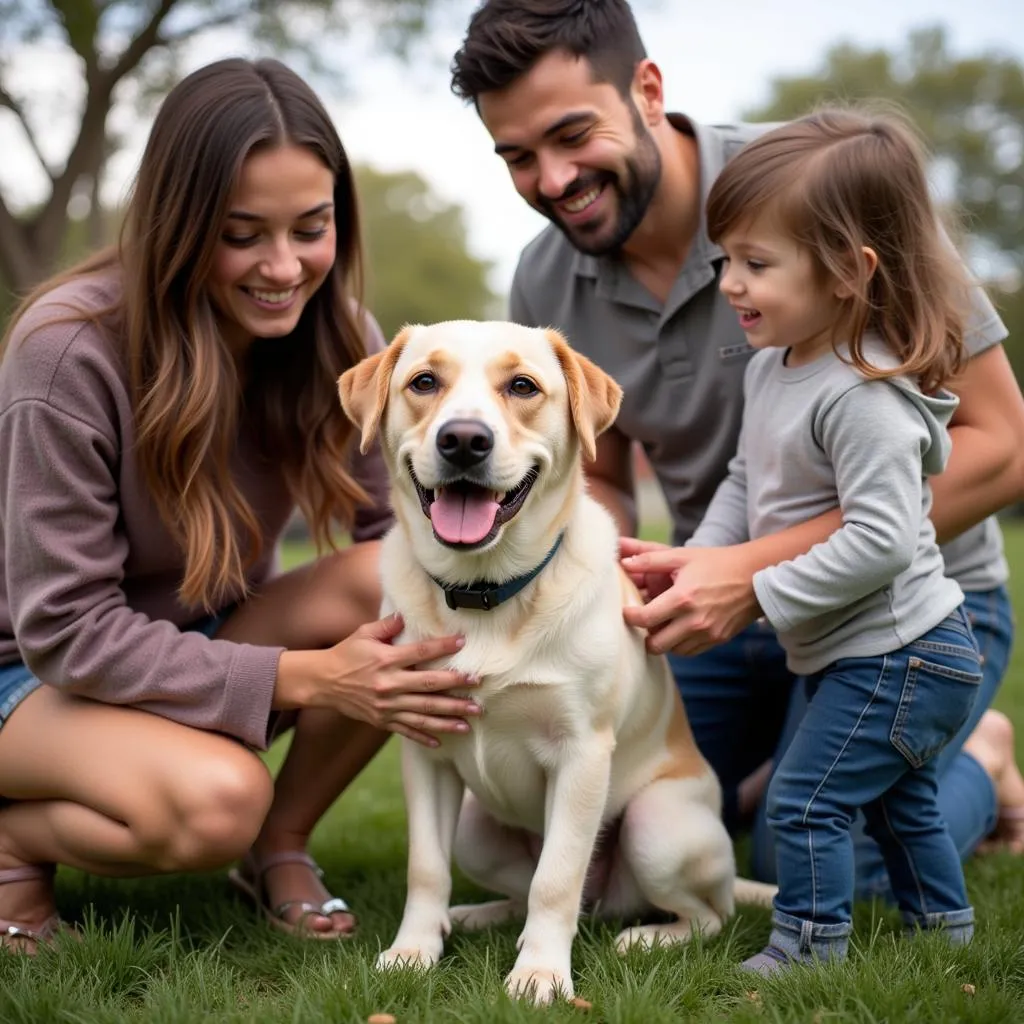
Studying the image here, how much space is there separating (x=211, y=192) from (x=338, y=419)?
0.77 m

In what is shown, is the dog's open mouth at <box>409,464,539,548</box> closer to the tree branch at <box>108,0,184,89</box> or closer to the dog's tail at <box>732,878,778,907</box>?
the dog's tail at <box>732,878,778,907</box>

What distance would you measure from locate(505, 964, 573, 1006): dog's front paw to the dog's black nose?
1.10 meters

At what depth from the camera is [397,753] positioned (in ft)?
18.8

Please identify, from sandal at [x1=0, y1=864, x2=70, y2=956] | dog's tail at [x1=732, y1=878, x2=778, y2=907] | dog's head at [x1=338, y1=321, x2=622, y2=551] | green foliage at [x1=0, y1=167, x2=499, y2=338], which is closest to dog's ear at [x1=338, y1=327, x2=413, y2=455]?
dog's head at [x1=338, y1=321, x2=622, y2=551]

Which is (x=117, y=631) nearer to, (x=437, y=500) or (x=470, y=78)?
(x=437, y=500)

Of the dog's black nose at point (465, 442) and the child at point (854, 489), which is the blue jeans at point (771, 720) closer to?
the child at point (854, 489)

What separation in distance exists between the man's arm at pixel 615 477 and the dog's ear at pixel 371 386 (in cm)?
127

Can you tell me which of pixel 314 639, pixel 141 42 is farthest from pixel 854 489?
pixel 141 42

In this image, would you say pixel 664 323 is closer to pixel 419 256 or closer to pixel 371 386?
pixel 371 386

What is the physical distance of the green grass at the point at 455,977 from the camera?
2.25m

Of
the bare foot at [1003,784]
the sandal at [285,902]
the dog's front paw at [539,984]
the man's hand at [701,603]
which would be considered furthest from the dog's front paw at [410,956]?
the bare foot at [1003,784]

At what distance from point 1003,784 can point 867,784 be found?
4.40ft

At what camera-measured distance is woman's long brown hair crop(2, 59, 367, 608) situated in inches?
114

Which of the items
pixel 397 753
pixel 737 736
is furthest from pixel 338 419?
pixel 397 753
